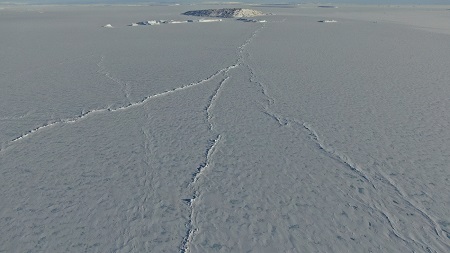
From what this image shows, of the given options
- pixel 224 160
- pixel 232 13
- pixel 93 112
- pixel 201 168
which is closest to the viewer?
pixel 201 168

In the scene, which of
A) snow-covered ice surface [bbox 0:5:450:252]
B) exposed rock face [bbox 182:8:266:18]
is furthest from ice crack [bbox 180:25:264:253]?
exposed rock face [bbox 182:8:266:18]

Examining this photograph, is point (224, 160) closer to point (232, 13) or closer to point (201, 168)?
point (201, 168)

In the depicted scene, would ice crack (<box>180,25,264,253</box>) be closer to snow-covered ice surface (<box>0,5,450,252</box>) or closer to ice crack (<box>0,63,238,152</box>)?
snow-covered ice surface (<box>0,5,450,252</box>)

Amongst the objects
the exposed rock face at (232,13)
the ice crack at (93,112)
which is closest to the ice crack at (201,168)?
the ice crack at (93,112)

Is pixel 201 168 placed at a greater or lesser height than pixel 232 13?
greater

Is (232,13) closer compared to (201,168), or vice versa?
→ (201,168)

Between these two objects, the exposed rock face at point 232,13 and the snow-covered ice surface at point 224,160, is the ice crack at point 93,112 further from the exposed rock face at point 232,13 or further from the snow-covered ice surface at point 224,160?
the exposed rock face at point 232,13

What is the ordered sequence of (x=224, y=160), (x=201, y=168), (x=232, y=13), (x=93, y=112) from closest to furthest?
(x=201, y=168)
(x=224, y=160)
(x=93, y=112)
(x=232, y=13)

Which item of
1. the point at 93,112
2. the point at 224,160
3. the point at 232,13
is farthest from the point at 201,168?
the point at 232,13

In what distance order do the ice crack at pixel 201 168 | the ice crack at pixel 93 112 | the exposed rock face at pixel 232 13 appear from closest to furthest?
the ice crack at pixel 201 168 → the ice crack at pixel 93 112 → the exposed rock face at pixel 232 13
